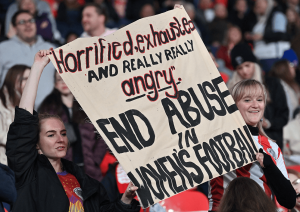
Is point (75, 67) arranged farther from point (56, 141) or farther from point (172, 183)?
point (172, 183)

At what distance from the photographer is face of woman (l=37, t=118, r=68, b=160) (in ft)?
10.9

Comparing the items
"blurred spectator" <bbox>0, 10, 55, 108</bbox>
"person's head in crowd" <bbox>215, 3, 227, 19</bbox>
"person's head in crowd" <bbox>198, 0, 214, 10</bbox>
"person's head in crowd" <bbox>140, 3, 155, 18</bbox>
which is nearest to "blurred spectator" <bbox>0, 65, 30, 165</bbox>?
"blurred spectator" <bbox>0, 10, 55, 108</bbox>

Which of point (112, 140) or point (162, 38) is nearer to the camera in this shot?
point (112, 140)

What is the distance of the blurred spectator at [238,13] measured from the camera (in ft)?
35.3

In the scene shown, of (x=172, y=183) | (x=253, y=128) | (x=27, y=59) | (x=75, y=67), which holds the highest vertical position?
(x=27, y=59)

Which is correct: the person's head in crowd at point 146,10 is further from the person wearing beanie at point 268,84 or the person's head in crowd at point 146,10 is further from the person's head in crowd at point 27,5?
the person wearing beanie at point 268,84

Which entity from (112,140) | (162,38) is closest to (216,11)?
(162,38)

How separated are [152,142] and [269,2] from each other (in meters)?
7.13

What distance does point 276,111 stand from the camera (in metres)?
6.22

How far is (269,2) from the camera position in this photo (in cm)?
939

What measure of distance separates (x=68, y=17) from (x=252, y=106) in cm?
628

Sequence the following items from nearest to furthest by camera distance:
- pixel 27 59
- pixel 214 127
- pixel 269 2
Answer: pixel 214 127
pixel 27 59
pixel 269 2

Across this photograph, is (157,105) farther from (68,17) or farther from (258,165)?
(68,17)

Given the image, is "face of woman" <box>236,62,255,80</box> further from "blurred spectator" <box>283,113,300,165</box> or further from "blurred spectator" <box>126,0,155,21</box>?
"blurred spectator" <box>126,0,155,21</box>
